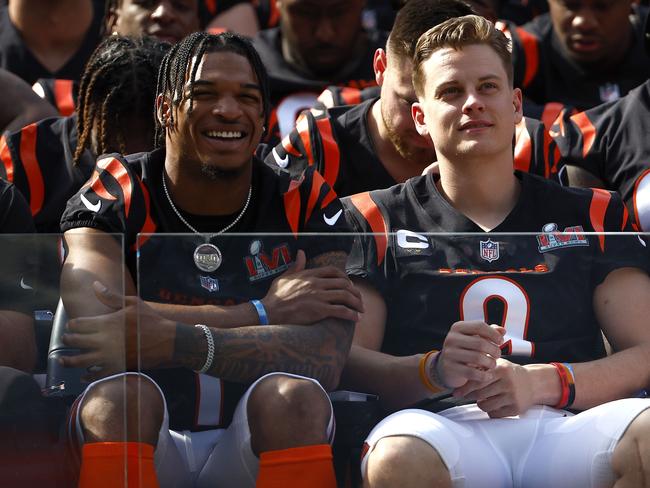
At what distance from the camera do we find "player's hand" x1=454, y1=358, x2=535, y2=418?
104 inches

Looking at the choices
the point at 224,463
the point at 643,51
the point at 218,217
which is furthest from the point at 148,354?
the point at 643,51

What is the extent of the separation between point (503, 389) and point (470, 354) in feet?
0.34

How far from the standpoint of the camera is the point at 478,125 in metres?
3.19

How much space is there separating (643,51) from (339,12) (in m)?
1.24

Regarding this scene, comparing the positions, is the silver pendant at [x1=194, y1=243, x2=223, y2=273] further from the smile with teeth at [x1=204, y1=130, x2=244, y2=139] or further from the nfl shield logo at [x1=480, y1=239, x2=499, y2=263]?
the smile with teeth at [x1=204, y1=130, x2=244, y2=139]

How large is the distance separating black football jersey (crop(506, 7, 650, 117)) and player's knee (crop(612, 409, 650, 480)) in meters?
2.60

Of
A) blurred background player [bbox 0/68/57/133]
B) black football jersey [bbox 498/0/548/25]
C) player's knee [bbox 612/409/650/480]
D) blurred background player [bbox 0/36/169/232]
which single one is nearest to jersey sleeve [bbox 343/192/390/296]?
player's knee [bbox 612/409/650/480]

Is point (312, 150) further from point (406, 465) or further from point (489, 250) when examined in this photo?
point (406, 465)

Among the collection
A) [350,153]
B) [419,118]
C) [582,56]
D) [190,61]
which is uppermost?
[582,56]

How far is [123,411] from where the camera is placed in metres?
2.56

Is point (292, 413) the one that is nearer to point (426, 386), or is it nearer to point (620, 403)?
point (426, 386)

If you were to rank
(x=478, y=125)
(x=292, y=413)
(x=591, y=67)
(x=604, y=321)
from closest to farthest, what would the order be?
1. (x=292, y=413)
2. (x=604, y=321)
3. (x=478, y=125)
4. (x=591, y=67)

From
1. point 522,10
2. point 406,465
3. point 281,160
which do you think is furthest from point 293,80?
point 406,465

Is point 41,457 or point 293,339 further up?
point 293,339
